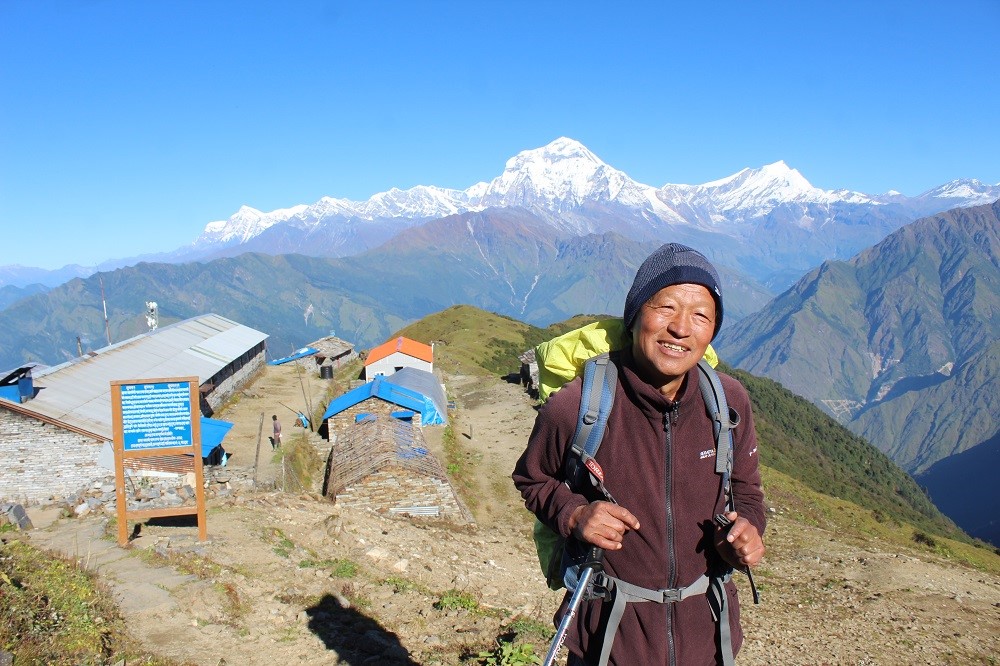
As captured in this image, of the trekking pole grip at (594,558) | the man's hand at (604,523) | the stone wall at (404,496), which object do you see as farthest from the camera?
the stone wall at (404,496)

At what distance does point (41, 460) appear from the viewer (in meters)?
16.6

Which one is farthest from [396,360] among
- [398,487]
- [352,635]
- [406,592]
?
[352,635]

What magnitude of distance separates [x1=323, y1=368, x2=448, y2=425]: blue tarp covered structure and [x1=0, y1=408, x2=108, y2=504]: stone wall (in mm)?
10956

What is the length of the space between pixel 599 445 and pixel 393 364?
39334 mm

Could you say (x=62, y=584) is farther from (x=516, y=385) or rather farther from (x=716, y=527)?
(x=516, y=385)

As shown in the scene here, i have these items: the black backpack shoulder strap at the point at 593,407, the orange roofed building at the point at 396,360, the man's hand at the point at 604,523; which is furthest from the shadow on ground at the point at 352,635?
the orange roofed building at the point at 396,360

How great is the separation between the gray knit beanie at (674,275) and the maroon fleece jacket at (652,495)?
0.97 ft

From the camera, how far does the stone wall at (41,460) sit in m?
16.4

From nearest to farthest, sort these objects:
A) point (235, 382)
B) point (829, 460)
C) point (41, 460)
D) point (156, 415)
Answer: point (156, 415) < point (41, 460) < point (235, 382) < point (829, 460)

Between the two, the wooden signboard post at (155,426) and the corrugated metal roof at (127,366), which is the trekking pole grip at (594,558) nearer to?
the wooden signboard post at (155,426)

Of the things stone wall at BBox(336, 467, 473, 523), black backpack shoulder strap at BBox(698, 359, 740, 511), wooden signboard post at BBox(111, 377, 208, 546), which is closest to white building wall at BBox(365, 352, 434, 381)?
stone wall at BBox(336, 467, 473, 523)

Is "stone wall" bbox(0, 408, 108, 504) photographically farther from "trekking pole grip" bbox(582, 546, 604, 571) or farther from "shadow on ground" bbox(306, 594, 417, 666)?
"trekking pole grip" bbox(582, 546, 604, 571)

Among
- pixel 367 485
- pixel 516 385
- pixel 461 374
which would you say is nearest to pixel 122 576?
pixel 367 485

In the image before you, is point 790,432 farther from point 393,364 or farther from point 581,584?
point 581,584
